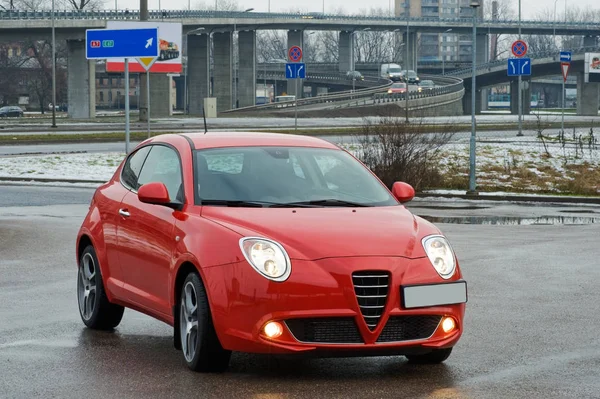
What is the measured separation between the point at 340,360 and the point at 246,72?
11436cm

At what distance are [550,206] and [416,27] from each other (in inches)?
5134

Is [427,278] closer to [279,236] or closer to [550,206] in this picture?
[279,236]

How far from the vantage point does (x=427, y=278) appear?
7.17m

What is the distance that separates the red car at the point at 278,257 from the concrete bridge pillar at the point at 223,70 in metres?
105

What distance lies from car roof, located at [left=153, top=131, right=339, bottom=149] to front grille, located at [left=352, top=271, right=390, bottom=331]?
185 cm

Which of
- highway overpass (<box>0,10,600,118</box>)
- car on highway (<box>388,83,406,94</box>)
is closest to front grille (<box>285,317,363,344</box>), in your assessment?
highway overpass (<box>0,10,600,118</box>)

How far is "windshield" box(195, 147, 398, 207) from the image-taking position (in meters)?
8.02

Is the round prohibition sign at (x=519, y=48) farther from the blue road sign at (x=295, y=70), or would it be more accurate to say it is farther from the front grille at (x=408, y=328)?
the front grille at (x=408, y=328)

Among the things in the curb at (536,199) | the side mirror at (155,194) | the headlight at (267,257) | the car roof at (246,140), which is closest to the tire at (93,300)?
the car roof at (246,140)

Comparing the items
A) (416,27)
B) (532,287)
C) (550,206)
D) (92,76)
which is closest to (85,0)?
(92,76)

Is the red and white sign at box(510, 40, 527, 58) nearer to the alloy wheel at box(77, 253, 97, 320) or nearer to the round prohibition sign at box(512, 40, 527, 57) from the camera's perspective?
the round prohibition sign at box(512, 40, 527, 57)

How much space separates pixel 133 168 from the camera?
934 cm

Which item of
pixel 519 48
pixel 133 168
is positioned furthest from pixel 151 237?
pixel 519 48

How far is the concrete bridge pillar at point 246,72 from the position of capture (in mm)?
120375
